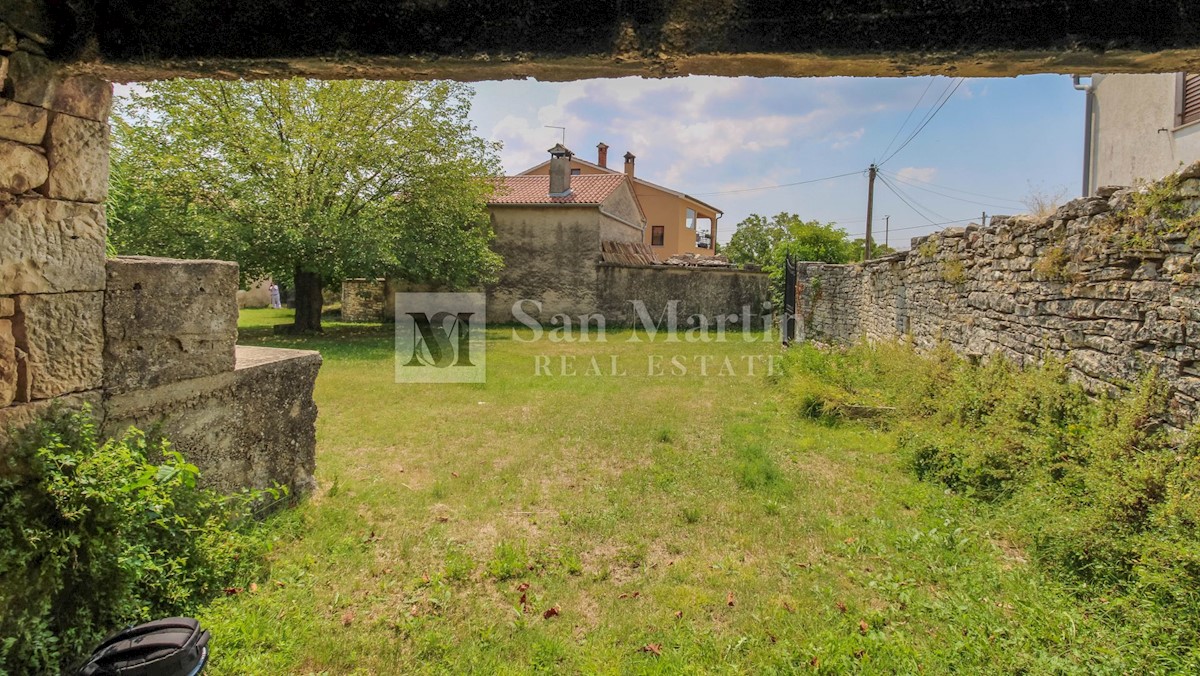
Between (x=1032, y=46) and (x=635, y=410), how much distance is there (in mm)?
5577

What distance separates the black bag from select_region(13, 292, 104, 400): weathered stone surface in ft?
3.38

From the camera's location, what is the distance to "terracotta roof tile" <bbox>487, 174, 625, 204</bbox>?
18.7 m

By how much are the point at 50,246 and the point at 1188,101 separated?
42.3 ft

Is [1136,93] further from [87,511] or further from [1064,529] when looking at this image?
[87,511]

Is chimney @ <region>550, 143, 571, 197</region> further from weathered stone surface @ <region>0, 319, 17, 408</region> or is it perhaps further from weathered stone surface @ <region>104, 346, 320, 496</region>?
weathered stone surface @ <region>0, 319, 17, 408</region>

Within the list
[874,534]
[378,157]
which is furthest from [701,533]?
[378,157]

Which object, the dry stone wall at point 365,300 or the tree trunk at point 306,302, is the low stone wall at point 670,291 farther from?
the tree trunk at point 306,302

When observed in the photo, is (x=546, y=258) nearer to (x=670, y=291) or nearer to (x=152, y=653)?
(x=670, y=291)

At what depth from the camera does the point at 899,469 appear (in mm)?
4684

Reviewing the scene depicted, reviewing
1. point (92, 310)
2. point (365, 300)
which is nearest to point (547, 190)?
point (365, 300)

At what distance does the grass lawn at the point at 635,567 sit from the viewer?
2348 mm

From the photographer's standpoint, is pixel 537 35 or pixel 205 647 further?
pixel 205 647

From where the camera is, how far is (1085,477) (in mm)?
3221
